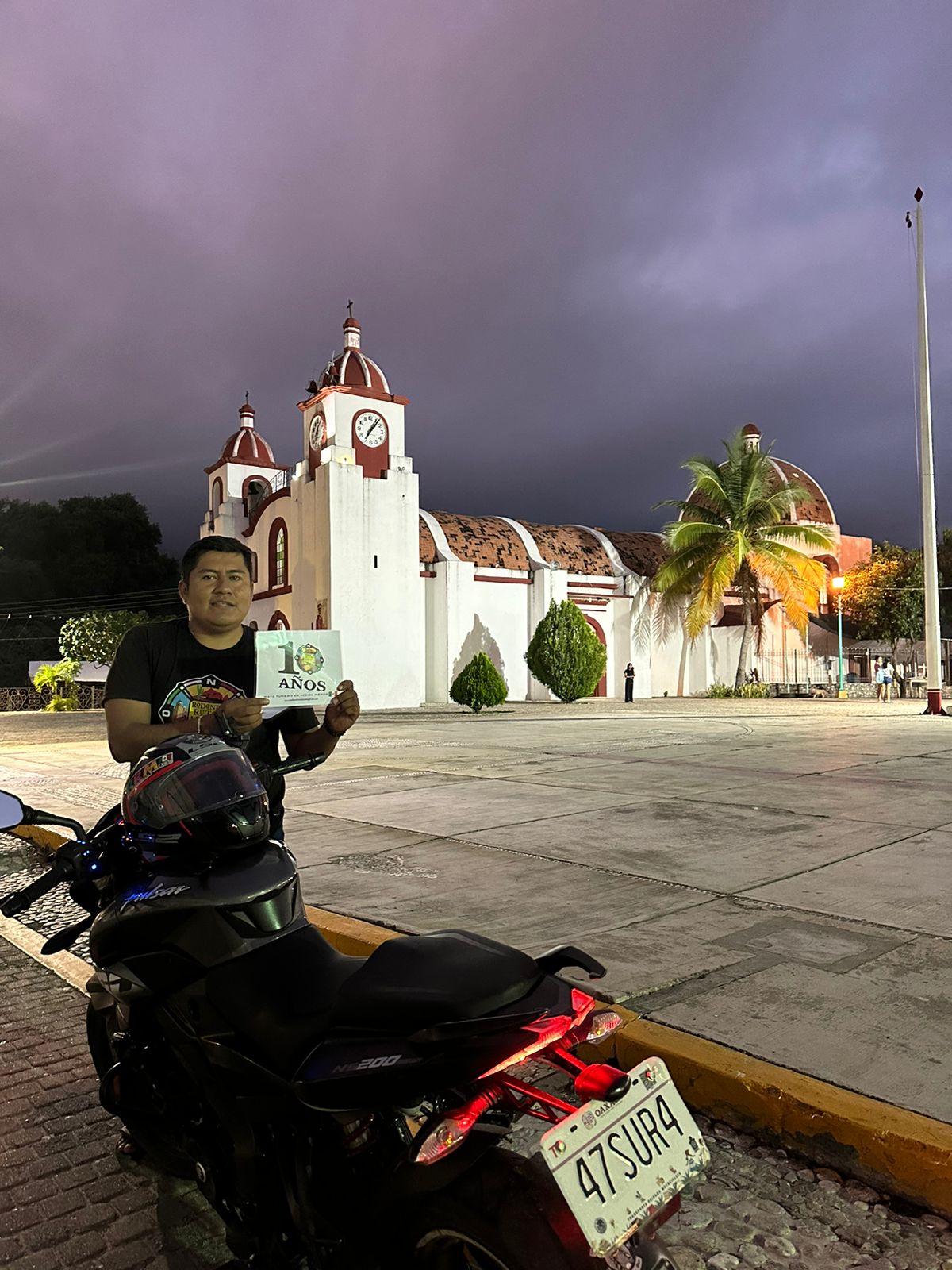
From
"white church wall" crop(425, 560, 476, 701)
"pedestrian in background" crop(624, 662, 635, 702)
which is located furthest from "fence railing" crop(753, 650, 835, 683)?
"white church wall" crop(425, 560, 476, 701)

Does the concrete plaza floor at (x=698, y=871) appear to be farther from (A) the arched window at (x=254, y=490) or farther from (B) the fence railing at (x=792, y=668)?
(B) the fence railing at (x=792, y=668)

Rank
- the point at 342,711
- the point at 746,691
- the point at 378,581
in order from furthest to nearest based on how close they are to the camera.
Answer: the point at 746,691 < the point at 378,581 < the point at 342,711

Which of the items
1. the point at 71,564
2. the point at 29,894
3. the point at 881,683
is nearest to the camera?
the point at 29,894

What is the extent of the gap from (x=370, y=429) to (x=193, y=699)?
2707 centimetres

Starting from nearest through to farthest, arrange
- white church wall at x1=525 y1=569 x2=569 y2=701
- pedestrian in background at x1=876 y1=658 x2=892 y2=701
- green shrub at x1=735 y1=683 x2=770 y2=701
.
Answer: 1. pedestrian in background at x1=876 y1=658 x2=892 y2=701
2. white church wall at x1=525 y1=569 x2=569 y2=701
3. green shrub at x1=735 y1=683 x2=770 y2=701

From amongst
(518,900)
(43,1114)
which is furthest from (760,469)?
(43,1114)

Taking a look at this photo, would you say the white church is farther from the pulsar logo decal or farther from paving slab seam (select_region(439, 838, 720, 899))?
the pulsar logo decal

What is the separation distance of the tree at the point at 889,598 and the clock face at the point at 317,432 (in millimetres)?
22748

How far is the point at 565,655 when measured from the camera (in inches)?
1134

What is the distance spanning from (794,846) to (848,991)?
8.43 ft

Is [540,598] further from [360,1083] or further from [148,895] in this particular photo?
[360,1083]

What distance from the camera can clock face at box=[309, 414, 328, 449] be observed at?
93.8 ft

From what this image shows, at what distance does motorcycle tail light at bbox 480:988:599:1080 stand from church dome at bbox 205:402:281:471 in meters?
35.8

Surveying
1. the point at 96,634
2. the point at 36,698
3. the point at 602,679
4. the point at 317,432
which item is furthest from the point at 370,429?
the point at 36,698
